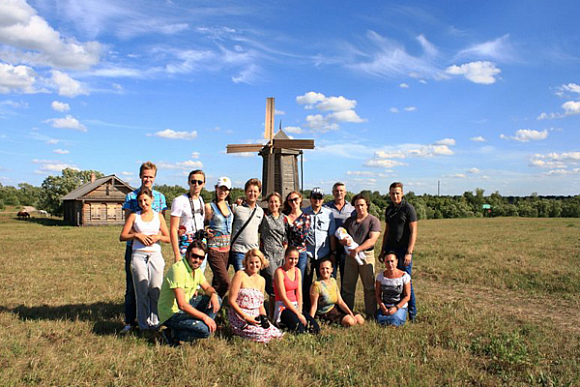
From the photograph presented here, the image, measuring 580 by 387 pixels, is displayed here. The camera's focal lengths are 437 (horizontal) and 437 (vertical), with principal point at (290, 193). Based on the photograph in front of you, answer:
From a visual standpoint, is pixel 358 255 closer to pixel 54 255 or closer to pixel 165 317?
pixel 165 317

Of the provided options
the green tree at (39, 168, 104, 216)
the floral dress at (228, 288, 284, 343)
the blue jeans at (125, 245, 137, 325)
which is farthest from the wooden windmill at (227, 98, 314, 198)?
the green tree at (39, 168, 104, 216)

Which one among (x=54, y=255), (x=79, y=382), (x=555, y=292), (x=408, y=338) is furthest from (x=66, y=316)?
(x=555, y=292)

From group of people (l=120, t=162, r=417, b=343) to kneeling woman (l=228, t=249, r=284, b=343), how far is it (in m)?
0.01

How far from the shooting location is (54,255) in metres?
13.5

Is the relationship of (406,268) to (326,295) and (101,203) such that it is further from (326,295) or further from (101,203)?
(101,203)

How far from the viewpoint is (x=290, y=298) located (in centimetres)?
583

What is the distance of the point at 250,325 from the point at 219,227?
4.60ft

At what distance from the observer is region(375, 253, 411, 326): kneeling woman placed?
6.17m

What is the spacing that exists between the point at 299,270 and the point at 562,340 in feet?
11.6

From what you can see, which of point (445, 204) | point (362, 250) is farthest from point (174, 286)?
point (445, 204)

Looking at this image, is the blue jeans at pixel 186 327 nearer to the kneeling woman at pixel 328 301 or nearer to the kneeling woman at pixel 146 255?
the kneeling woman at pixel 146 255

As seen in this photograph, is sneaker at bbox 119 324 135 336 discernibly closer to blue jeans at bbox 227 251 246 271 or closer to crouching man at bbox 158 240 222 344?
crouching man at bbox 158 240 222 344

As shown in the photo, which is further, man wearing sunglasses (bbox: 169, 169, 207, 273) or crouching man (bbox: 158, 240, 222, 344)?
man wearing sunglasses (bbox: 169, 169, 207, 273)

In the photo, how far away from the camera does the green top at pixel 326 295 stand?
614 centimetres
